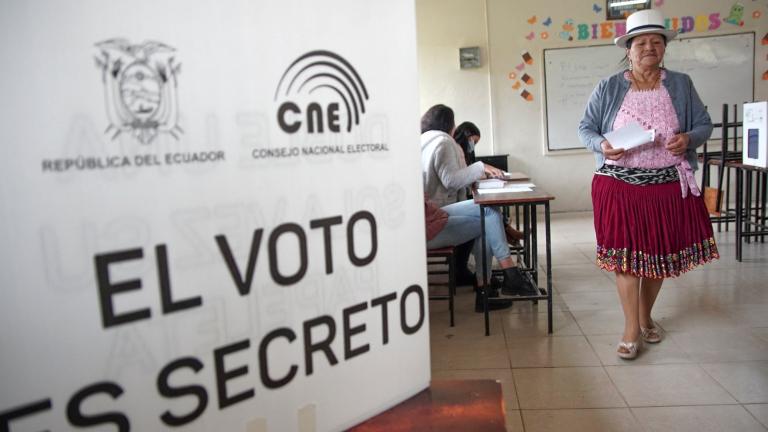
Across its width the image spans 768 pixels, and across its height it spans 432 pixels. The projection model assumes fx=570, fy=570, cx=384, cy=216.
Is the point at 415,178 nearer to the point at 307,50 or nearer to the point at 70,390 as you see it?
the point at 307,50

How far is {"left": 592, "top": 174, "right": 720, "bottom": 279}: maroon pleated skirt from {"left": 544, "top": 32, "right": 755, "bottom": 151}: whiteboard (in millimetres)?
4070

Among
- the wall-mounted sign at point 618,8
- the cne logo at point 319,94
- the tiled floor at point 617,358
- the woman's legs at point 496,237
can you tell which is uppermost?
the wall-mounted sign at point 618,8

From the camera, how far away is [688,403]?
1969 mm

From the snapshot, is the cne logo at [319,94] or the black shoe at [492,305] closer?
the cne logo at [319,94]

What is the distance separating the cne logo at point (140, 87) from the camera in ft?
1.96

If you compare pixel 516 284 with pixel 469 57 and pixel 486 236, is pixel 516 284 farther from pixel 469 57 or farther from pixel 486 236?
pixel 469 57

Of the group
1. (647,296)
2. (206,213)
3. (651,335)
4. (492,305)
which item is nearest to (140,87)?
(206,213)

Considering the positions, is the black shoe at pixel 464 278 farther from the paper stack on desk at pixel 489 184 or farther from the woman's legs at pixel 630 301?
the woman's legs at pixel 630 301

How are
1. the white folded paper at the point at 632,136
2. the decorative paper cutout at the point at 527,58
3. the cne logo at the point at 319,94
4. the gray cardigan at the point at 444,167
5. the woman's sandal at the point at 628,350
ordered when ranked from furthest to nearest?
the decorative paper cutout at the point at 527,58, the gray cardigan at the point at 444,167, the woman's sandal at the point at 628,350, the white folded paper at the point at 632,136, the cne logo at the point at 319,94

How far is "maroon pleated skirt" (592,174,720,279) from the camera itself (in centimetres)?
225

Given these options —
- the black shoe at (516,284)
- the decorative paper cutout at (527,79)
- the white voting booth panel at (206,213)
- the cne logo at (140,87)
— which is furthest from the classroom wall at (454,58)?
the cne logo at (140,87)

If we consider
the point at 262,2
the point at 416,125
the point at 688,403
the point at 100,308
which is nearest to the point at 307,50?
the point at 262,2

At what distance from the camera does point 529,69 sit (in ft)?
20.4

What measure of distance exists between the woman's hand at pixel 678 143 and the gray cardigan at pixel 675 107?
0.12 feet
